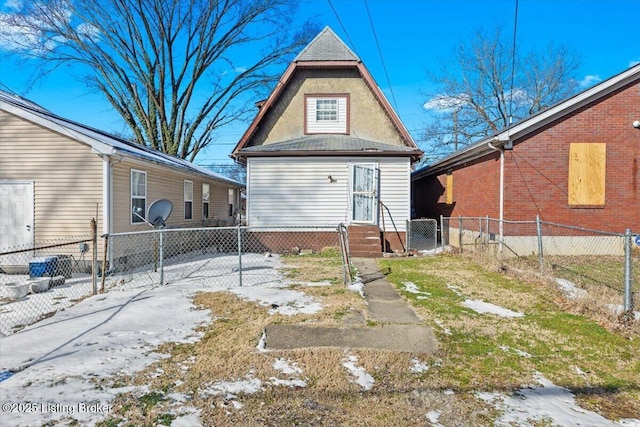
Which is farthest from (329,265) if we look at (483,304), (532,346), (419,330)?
(532,346)

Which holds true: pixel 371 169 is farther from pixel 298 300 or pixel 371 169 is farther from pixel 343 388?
pixel 343 388

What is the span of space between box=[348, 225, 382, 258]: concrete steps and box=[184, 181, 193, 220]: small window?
6414mm

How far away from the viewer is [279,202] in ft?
38.7

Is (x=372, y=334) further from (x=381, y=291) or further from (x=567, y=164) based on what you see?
(x=567, y=164)

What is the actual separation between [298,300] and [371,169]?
6.79m

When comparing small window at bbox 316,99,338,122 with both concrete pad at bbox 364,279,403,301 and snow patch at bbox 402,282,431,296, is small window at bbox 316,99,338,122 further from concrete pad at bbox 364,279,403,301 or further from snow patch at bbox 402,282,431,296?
snow patch at bbox 402,282,431,296

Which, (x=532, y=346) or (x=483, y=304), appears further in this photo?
(x=483, y=304)

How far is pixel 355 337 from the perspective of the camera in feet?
13.9

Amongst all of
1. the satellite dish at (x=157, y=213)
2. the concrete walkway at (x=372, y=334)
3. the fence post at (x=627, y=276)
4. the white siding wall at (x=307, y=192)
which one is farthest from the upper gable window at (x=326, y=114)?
the fence post at (x=627, y=276)

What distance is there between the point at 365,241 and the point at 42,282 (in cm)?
809

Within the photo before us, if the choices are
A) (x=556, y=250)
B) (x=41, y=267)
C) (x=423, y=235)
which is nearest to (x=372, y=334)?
(x=41, y=267)

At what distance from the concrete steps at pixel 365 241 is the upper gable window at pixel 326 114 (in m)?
3.68

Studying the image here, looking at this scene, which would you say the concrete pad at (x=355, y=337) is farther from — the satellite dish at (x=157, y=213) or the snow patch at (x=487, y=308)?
the satellite dish at (x=157, y=213)

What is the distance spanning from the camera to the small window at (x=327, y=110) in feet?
41.1
